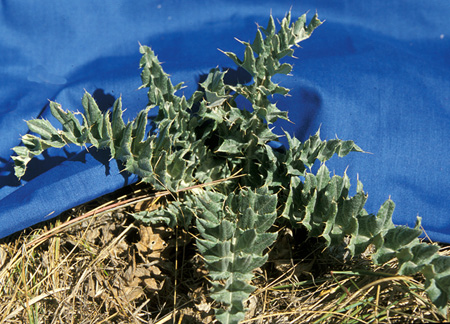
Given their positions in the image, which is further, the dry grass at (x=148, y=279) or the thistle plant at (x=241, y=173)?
the dry grass at (x=148, y=279)

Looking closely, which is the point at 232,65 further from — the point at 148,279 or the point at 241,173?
the point at 148,279

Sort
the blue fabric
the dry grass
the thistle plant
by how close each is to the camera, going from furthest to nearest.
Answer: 1. the blue fabric
2. the dry grass
3. the thistle plant

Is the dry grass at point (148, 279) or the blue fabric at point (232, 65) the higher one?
the blue fabric at point (232, 65)

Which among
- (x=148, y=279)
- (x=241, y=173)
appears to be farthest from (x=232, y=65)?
(x=148, y=279)

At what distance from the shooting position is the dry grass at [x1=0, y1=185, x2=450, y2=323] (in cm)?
138

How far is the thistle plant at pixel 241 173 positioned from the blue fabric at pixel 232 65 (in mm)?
192

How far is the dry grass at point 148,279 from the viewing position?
4.52 ft

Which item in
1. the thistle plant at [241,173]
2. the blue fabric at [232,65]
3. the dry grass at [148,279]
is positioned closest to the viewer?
the thistle plant at [241,173]

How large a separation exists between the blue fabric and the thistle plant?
7.6 inches

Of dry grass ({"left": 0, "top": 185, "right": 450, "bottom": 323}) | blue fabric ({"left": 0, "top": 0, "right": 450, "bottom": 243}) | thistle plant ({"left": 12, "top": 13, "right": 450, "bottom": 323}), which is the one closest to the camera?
thistle plant ({"left": 12, "top": 13, "right": 450, "bottom": 323})

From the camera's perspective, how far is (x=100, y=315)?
1.51m

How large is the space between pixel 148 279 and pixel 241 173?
0.47 m

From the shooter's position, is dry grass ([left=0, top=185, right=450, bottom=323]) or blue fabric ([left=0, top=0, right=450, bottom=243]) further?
blue fabric ([left=0, top=0, right=450, bottom=243])

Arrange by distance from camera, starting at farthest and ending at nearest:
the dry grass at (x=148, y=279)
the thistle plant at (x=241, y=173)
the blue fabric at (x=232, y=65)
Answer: the blue fabric at (x=232, y=65) < the dry grass at (x=148, y=279) < the thistle plant at (x=241, y=173)
